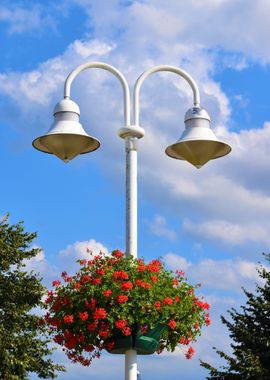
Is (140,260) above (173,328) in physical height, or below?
above

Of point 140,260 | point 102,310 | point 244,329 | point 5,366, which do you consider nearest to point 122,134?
point 140,260

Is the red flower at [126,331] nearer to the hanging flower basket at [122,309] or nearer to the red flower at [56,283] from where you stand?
the hanging flower basket at [122,309]

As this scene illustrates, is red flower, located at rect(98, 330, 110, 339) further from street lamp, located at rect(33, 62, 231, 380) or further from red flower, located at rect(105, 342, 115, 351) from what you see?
street lamp, located at rect(33, 62, 231, 380)

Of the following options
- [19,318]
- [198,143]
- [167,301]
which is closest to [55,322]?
[167,301]

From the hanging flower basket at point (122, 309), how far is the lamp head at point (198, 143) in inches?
57.7

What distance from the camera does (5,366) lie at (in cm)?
2472

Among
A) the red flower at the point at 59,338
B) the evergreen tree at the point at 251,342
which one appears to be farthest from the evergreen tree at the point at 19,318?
the red flower at the point at 59,338

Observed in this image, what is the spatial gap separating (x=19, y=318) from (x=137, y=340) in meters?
18.4

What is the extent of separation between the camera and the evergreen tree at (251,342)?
1035 inches

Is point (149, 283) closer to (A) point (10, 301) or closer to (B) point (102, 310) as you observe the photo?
(B) point (102, 310)

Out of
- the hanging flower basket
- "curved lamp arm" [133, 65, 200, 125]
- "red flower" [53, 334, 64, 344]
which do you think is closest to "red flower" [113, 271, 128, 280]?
the hanging flower basket

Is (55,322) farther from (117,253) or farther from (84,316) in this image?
(117,253)

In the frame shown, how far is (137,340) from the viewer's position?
8.02m

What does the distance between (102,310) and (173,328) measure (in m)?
0.92
